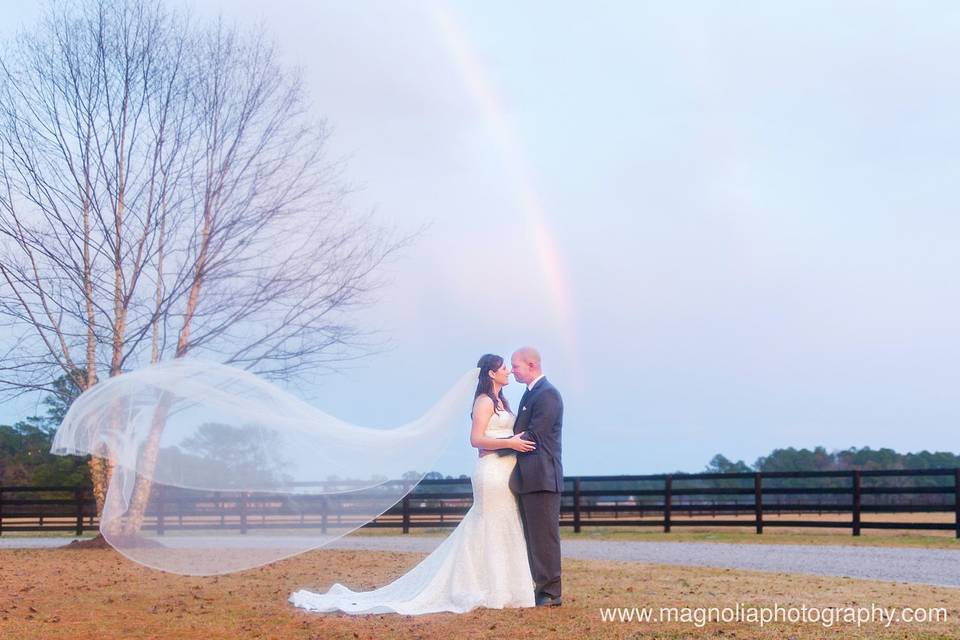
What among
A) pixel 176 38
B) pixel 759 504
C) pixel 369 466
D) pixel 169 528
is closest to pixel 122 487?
pixel 169 528

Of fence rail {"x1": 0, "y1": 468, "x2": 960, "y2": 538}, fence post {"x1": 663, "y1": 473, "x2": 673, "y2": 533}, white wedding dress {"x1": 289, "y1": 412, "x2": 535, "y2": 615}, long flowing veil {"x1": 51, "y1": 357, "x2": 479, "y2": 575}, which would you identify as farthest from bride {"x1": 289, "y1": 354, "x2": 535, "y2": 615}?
fence post {"x1": 663, "y1": 473, "x2": 673, "y2": 533}

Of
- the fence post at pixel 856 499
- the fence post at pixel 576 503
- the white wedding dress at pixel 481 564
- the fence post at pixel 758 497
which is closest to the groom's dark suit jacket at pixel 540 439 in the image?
the white wedding dress at pixel 481 564

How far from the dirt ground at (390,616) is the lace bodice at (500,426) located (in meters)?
1.50

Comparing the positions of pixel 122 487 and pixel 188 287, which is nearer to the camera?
pixel 122 487

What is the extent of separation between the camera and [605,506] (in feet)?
78.7

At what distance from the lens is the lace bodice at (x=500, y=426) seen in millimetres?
8844

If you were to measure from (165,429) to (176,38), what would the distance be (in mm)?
13164

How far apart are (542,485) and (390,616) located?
65.6 inches

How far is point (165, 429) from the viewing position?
8.60 meters

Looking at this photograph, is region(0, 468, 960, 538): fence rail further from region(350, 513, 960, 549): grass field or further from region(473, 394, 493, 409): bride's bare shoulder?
region(473, 394, 493, 409): bride's bare shoulder

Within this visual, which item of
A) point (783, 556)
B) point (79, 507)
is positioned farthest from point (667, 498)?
point (79, 507)

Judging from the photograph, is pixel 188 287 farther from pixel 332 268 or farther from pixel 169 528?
pixel 169 528

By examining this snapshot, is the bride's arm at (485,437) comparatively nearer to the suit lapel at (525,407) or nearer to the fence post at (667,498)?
the suit lapel at (525,407)

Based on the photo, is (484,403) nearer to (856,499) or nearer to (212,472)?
(212,472)
